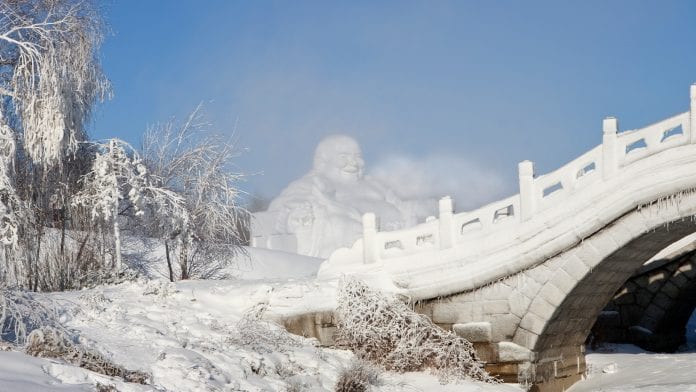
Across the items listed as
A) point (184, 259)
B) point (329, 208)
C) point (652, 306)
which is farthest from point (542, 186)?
point (329, 208)

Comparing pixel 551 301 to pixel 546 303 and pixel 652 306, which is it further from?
pixel 652 306

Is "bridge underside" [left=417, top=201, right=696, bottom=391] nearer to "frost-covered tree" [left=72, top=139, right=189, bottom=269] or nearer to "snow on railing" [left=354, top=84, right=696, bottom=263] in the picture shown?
"snow on railing" [left=354, top=84, right=696, bottom=263]

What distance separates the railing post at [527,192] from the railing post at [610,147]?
3.43 feet

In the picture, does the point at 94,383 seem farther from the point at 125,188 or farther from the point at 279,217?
the point at 279,217

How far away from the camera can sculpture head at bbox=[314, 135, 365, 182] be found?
3388 cm

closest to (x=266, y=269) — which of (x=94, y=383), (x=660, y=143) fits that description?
(x=660, y=143)

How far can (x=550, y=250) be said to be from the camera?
1210cm

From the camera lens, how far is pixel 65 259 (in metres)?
15.3

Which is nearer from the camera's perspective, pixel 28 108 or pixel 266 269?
pixel 28 108

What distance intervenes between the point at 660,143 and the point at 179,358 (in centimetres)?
662

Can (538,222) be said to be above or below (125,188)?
below

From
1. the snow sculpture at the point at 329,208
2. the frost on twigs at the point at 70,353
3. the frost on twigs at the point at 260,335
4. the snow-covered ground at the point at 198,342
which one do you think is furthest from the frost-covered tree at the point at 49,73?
the snow sculpture at the point at 329,208

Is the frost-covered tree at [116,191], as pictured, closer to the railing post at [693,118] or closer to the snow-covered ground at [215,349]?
the snow-covered ground at [215,349]

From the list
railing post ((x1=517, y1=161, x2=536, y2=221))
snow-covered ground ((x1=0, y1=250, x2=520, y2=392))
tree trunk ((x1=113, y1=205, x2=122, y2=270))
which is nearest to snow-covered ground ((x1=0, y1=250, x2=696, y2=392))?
snow-covered ground ((x1=0, y1=250, x2=520, y2=392))
